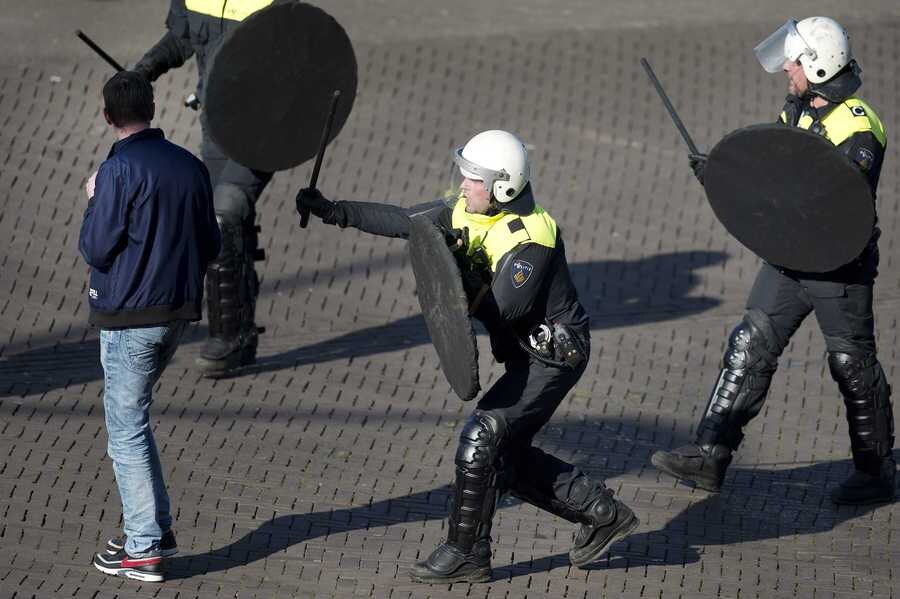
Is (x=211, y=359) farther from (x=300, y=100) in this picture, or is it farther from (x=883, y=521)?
(x=883, y=521)

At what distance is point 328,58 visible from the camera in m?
6.77

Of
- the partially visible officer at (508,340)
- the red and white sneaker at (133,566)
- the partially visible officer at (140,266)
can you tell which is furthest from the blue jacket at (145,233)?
the red and white sneaker at (133,566)

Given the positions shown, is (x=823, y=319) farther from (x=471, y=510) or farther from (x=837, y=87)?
(x=471, y=510)

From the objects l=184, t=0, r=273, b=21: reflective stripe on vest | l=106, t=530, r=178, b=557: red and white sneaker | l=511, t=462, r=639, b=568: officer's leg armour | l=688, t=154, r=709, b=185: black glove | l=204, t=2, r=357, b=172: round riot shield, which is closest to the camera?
l=106, t=530, r=178, b=557: red and white sneaker

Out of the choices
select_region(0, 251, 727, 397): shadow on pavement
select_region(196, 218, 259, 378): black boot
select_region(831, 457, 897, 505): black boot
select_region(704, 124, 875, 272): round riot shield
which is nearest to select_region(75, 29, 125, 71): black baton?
select_region(196, 218, 259, 378): black boot

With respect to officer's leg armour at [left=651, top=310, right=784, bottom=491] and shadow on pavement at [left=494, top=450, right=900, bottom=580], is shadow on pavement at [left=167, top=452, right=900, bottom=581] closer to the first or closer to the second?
shadow on pavement at [left=494, top=450, right=900, bottom=580]

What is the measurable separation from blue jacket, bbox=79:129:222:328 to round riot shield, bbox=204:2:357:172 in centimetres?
147

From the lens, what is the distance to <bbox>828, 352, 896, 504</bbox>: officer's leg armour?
6.34m

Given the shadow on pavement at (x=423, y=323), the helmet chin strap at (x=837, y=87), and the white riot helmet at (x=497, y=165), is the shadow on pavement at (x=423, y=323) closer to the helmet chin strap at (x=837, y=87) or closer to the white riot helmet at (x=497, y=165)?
the helmet chin strap at (x=837, y=87)

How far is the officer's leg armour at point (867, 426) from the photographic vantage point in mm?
6344

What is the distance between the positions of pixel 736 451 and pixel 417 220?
2511 mm

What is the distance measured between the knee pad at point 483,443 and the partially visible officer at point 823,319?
1.41m

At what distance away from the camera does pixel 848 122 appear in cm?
612

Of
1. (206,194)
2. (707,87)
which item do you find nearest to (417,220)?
(206,194)
